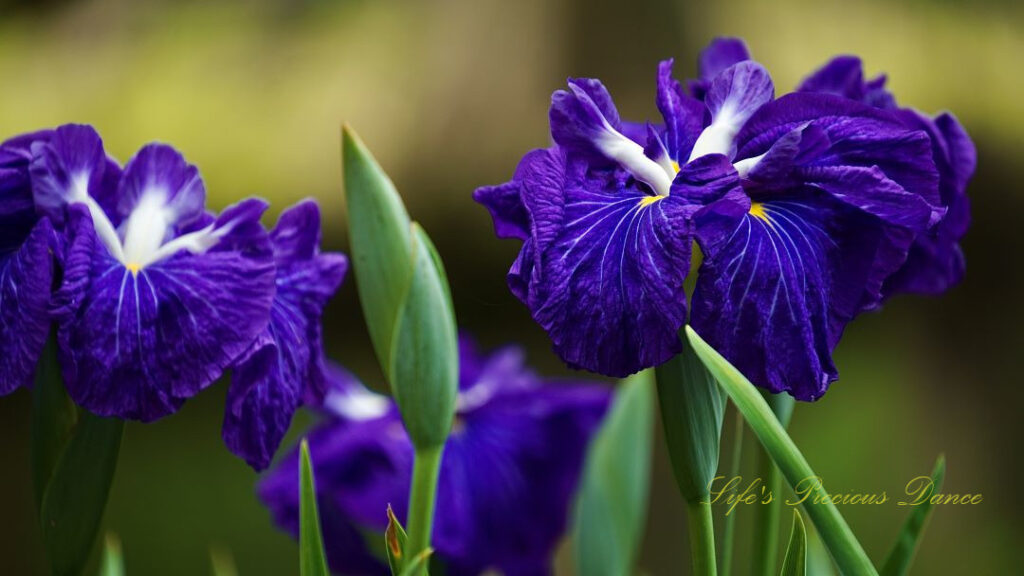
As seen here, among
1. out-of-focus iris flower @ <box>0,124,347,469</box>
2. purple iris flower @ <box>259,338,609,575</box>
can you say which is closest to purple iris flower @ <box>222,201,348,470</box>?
out-of-focus iris flower @ <box>0,124,347,469</box>

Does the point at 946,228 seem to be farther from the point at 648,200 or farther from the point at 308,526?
the point at 308,526

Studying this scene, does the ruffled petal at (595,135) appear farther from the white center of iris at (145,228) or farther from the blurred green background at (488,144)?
the blurred green background at (488,144)

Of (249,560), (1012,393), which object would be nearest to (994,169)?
(1012,393)

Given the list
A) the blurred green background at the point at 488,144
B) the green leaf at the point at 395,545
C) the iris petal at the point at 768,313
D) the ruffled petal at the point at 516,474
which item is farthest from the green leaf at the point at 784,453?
the blurred green background at the point at 488,144

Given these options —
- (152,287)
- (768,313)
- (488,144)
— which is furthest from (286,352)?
(488,144)

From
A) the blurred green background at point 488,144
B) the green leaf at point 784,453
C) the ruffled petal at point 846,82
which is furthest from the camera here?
the blurred green background at point 488,144

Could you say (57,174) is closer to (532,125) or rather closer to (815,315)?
(815,315)

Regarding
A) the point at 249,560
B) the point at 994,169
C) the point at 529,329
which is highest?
the point at 994,169
